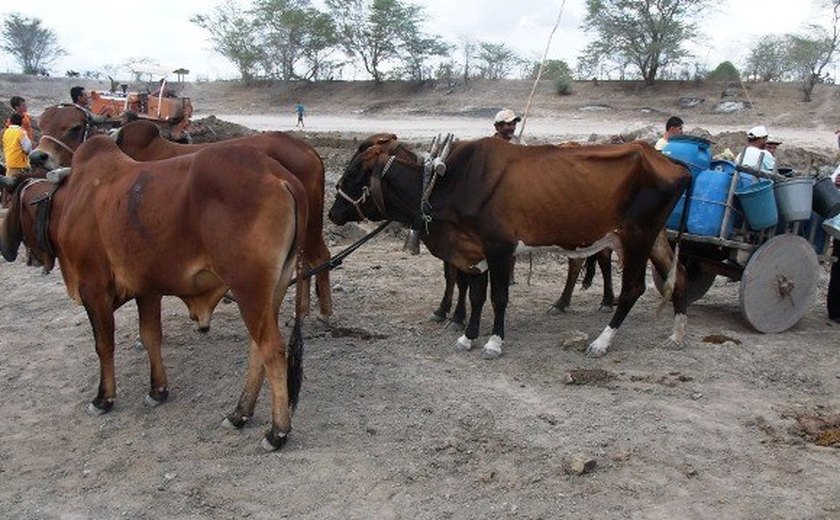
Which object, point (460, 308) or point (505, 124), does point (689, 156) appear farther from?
point (460, 308)

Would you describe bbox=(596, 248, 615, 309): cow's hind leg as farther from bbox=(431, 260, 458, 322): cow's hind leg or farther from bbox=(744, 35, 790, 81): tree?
bbox=(744, 35, 790, 81): tree

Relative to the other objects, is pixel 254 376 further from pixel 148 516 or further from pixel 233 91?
pixel 233 91

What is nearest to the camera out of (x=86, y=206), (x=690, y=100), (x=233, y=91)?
(x=86, y=206)

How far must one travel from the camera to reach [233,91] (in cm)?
4956

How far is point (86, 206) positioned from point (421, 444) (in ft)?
8.90

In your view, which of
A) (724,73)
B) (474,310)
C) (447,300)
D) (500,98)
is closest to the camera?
(474,310)

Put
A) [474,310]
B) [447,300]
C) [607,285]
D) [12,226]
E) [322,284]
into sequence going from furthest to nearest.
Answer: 1. [607,285]
2. [447,300]
3. [322,284]
4. [474,310]
5. [12,226]

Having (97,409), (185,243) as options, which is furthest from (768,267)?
(97,409)

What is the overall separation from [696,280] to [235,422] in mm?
4946

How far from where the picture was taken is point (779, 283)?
22.6 feet

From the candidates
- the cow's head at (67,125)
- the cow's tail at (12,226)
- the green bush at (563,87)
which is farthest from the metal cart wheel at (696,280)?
the green bush at (563,87)

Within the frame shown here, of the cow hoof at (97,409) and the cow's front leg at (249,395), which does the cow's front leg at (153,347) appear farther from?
the cow's front leg at (249,395)

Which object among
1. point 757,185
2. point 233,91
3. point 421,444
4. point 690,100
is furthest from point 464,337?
point 233,91

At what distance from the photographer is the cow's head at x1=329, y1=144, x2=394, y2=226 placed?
6.73m
